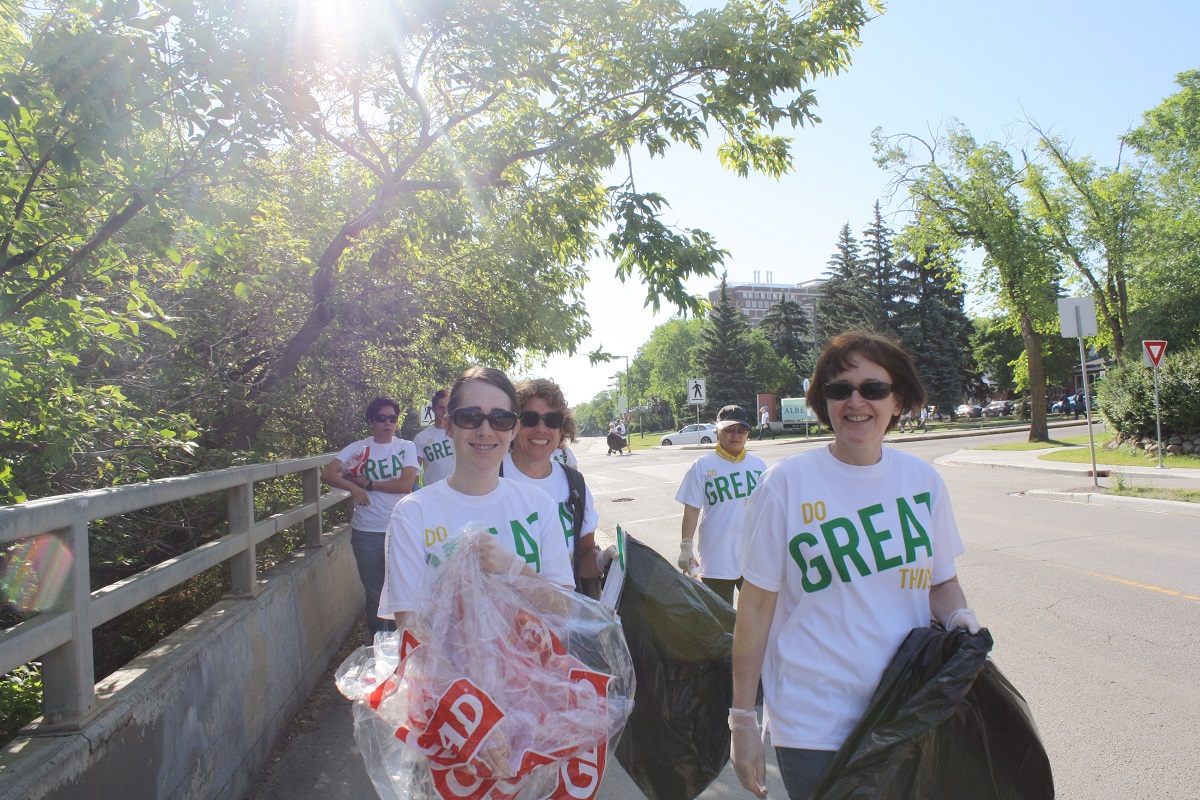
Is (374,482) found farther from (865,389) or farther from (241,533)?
(865,389)

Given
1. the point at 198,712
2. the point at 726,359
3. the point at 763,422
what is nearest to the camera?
the point at 198,712

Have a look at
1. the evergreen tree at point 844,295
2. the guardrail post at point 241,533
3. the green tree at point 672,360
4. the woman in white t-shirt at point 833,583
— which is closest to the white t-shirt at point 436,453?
the guardrail post at point 241,533

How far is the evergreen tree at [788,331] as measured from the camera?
82.4m

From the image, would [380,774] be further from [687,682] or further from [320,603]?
[320,603]

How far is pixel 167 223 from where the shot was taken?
3.97 meters

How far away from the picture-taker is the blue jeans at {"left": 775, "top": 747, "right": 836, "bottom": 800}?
6.94 ft

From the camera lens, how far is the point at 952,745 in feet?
6.55

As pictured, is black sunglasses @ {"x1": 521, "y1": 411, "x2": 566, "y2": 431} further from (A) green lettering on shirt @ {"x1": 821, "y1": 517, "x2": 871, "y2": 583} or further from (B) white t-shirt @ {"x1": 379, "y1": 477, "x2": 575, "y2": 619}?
(A) green lettering on shirt @ {"x1": 821, "y1": 517, "x2": 871, "y2": 583}

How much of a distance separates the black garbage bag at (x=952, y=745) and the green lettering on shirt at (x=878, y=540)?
244mm

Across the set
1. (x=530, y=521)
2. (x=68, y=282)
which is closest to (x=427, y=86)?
(x=68, y=282)

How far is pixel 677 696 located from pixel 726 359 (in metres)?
66.0

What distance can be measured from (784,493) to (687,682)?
3.33ft

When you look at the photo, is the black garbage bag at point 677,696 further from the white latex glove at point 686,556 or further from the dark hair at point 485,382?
the white latex glove at point 686,556

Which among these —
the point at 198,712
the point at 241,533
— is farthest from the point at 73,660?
the point at 241,533
